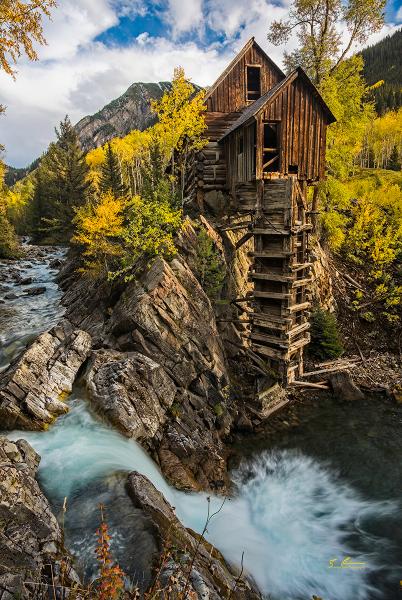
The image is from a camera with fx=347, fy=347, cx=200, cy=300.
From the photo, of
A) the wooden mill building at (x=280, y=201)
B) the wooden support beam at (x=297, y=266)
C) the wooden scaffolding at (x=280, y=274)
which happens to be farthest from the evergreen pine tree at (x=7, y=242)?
the wooden support beam at (x=297, y=266)

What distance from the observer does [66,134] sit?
142 ft

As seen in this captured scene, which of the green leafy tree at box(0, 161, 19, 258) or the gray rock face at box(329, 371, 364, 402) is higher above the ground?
→ the green leafy tree at box(0, 161, 19, 258)

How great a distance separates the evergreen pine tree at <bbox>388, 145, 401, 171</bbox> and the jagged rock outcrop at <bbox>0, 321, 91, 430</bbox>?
2619 inches

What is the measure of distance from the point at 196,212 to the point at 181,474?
1525cm

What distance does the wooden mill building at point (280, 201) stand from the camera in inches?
661

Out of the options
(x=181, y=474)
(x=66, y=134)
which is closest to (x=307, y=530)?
(x=181, y=474)

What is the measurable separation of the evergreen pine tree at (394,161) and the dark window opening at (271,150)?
50.8 metres

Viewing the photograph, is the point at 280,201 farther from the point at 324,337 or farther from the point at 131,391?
the point at 131,391

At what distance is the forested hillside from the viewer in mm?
93688

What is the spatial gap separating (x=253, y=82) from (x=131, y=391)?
21.3m

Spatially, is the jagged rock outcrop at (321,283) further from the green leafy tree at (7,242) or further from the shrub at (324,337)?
the green leafy tree at (7,242)

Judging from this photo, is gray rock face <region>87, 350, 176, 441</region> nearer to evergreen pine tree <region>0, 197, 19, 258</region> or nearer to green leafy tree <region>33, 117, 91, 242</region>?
green leafy tree <region>33, 117, 91, 242</region>

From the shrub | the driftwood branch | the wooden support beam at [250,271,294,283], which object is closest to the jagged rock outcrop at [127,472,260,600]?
the driftwood branch

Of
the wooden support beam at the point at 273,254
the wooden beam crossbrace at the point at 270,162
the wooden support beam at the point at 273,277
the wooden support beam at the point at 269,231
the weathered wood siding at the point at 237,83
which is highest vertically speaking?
the weathered wood siding at the point at 237,83
